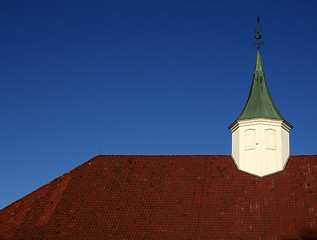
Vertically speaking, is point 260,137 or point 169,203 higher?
point 260,137

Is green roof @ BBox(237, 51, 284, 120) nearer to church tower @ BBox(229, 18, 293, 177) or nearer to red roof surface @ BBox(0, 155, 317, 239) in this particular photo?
church tower @ BBox(229, 18, 293, 177)

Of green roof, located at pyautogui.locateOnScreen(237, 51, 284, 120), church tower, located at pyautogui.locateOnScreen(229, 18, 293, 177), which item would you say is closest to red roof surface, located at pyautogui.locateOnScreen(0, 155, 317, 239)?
church tower, located at pyautogui.locateOnScreen(229, 18, 293, 177)

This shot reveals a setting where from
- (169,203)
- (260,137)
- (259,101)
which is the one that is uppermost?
(259,101)

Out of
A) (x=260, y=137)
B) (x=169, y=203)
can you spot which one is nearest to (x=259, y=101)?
(x=260, y=137)

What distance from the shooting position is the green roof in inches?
1358

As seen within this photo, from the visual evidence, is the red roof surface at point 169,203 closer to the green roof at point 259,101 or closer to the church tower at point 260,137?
the church tower at point 260,137

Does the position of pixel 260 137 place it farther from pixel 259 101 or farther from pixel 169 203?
pixel 169 203

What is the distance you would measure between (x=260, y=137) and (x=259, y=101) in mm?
3104

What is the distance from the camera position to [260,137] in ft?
110

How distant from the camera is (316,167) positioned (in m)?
32.3

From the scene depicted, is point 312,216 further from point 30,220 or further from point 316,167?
point 30,220

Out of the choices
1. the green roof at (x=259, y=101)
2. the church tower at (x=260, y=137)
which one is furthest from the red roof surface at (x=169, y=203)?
the green roof at (x=259, y=101)

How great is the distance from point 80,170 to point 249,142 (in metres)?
12.3

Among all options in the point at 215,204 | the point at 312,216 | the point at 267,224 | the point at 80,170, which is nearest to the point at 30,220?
the point at 80,170
